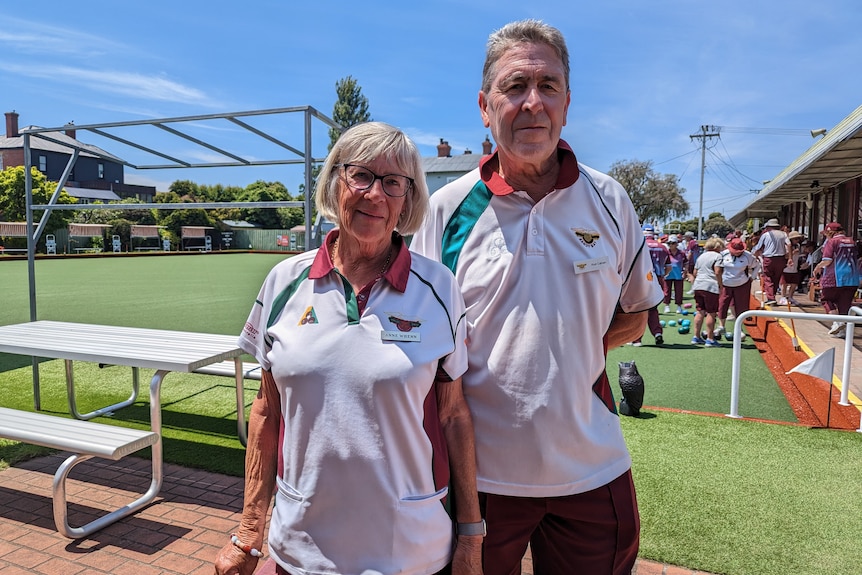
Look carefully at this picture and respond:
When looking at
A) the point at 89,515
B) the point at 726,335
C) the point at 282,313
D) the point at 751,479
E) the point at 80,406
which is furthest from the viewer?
the point at 726,335

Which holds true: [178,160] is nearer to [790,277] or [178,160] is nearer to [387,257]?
[387,257]

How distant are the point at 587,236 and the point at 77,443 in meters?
3.29

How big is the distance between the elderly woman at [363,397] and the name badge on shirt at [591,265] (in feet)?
1.19

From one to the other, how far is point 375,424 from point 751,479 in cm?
373

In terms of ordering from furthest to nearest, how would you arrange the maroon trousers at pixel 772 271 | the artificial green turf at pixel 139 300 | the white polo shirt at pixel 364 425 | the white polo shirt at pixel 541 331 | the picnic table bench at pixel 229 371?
1. the maroon trousers at pixel 772 271
2. the artificial green turf at pixel 139 300
3. the picnic table bench at pixel 229 371
4. the white polo shirt at pixel 541 331
5. the white polo shirt at pixel 364 425

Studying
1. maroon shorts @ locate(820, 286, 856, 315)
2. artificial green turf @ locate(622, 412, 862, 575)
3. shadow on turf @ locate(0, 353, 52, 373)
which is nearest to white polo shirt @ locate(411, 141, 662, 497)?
artificial green turf @ locate(622, 412, 862, 575)

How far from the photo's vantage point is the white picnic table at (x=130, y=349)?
411cm

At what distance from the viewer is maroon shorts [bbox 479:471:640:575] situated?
5.68 ft

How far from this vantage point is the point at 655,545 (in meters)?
3.30

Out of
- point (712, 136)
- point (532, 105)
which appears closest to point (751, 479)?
point (532, 105)

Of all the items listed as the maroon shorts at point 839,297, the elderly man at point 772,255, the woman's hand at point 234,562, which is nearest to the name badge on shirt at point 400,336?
the woman's hand at point 234,562

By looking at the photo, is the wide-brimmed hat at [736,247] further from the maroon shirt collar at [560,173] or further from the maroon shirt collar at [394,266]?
the maroon shirt collar at [394,266]

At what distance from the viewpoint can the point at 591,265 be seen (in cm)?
171

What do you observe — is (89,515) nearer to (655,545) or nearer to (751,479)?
(655,545)
